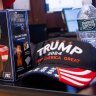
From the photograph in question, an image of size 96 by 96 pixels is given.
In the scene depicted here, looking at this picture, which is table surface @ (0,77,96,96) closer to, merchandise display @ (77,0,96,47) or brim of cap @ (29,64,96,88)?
brim of cap @ (29,64,96,88)

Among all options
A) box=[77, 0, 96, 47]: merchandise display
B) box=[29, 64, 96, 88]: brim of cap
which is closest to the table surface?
box=[29, 64, 96, 88]: brim of cap

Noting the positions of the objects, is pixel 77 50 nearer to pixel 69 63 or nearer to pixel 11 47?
pixel 69 63

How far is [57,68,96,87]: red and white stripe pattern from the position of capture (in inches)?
18.7

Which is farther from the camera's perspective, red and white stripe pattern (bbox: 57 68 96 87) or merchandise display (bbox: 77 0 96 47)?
merchandise display (bbox: 77 0 96 47)

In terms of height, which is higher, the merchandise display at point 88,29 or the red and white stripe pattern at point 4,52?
the merchandise display at point 88,29

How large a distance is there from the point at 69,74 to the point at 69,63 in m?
0.03

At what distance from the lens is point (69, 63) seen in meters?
0.52

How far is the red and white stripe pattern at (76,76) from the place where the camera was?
474 mm

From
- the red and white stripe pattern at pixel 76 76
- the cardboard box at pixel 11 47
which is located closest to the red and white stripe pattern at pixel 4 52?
the cardboard box at pixel 11 47

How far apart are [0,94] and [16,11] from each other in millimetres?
221

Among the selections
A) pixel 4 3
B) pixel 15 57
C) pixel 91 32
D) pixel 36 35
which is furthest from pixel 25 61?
pixel 36 35

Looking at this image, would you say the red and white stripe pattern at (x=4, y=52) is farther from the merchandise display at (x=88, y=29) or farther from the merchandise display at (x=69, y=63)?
the merchandise display at (x=88, y=29)

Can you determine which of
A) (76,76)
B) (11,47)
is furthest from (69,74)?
(11,47)

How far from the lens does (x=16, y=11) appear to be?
583mm
